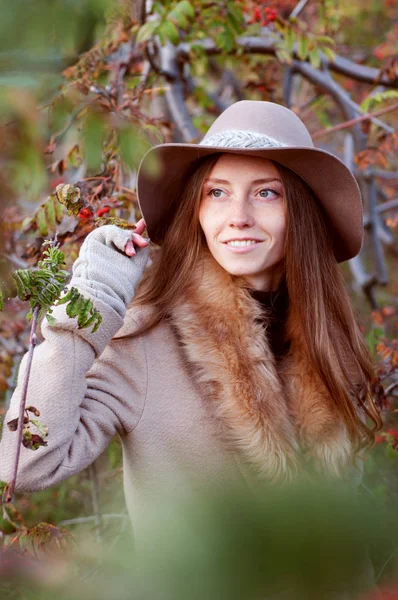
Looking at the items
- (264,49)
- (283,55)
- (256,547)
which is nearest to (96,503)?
(283,55)

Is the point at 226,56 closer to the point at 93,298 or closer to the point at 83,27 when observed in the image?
the point at 93,298

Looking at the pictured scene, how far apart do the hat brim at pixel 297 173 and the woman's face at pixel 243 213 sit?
0.05m

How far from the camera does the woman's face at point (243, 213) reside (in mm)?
1960

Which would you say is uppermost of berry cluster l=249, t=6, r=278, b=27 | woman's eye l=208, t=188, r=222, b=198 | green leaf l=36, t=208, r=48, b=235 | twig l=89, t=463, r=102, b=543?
berry cluster l=249, t=6, r=278, b=27

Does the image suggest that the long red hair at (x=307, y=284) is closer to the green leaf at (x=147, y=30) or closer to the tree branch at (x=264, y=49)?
the green leaf at (x=147, y=30)

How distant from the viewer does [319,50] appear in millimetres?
3723

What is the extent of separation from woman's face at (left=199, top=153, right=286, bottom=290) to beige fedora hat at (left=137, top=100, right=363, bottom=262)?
0.05m

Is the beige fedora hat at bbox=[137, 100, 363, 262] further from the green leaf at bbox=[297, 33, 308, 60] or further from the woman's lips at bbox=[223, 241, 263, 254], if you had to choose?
the green leaf at bbox=[297, 33, 308, 60]

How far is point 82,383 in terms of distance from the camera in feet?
5.24

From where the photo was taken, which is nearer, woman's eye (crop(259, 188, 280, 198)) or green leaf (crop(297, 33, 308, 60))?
woman's eye (crop(259, 188, 280, 198))

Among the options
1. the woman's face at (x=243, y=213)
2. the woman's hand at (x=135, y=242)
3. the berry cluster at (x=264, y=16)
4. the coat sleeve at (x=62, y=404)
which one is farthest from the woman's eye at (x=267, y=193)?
the berry cluster at (x=264, y=16)

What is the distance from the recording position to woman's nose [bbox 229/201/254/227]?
1.93 meters

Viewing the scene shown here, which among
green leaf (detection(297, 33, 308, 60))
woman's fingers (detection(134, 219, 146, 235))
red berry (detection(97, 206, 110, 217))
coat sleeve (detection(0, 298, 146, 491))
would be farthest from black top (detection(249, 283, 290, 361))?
green leaf (detection(297, 33, 308, 60))

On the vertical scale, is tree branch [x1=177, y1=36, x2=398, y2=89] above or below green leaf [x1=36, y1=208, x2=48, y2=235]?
above
